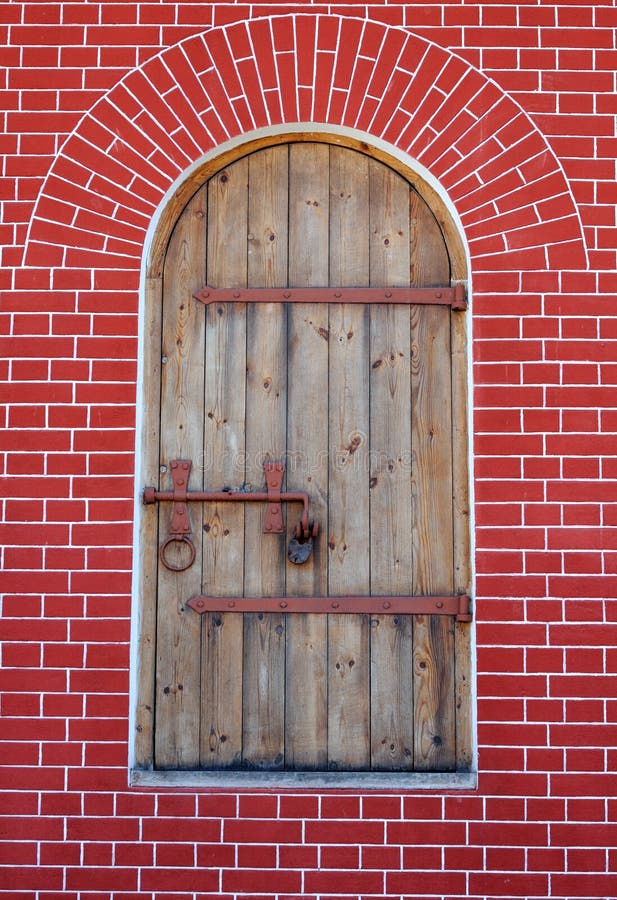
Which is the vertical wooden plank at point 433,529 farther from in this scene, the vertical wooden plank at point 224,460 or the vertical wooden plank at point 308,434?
the vertical wooden plank at point 224,460

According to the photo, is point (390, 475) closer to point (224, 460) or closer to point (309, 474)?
point (309, 474)

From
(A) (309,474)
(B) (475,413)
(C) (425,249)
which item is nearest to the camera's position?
(B) (475,413)

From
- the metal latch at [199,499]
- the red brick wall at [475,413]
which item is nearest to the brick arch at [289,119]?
the red brick wall at [475,413]

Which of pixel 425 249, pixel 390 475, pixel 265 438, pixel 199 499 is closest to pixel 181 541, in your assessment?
pixel 199 499

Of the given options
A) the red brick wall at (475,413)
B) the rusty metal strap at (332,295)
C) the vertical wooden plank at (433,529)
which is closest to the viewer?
the red brick wall at (475,413)

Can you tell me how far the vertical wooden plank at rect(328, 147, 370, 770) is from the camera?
143 inches

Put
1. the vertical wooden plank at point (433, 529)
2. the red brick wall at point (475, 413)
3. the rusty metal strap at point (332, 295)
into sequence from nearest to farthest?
1. the red brick wall at point (475, 413)
2. the vertical wooden plank at point (433, 529)
3. the rusty metal strap at point (332, 295)

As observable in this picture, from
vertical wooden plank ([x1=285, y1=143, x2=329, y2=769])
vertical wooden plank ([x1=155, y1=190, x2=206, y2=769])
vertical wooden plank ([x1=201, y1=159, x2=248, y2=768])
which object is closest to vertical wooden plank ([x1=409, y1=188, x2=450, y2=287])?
vertical wooden plank ([x1=285, y1=143, x2=329, y2=769])

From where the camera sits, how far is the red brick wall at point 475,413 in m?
3.46

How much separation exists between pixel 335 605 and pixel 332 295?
3.75ft

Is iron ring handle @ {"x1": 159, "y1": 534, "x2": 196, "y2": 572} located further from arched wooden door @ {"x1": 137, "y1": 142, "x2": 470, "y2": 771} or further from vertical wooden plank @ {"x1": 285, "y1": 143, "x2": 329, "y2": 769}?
vertical wooden plank @ {"x1": 285, "y1": 143, "x2": 329, "y2": 769}

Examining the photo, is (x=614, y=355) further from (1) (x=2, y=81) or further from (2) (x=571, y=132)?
(1) (x=2, y=81)

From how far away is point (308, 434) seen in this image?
3.76 m

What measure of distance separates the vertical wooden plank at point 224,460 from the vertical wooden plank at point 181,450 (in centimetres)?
3
